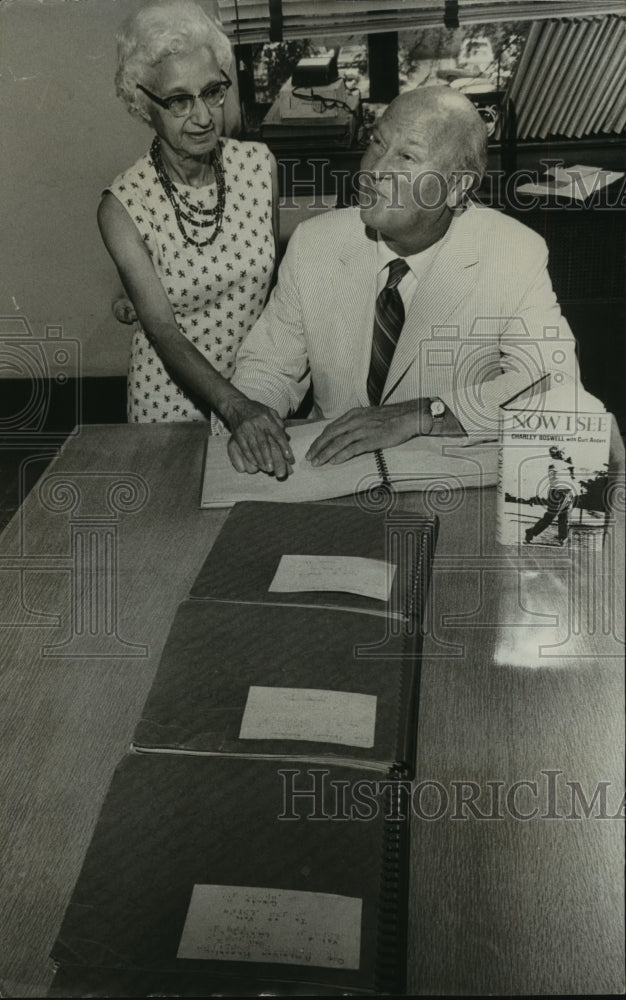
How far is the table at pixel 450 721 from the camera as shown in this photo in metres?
0.87

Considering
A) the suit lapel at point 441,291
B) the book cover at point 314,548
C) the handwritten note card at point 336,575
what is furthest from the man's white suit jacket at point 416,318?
the handwritten note card at point 336,575

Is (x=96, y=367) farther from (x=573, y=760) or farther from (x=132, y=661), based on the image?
(x=573, y=760)

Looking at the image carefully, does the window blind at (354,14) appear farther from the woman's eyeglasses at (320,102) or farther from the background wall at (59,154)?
the woman's eyeglasses at (320,102)

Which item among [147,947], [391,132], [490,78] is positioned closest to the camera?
[147,947]

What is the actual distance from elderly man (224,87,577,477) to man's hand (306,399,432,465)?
0.01 m

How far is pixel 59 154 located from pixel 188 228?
0.60 metres

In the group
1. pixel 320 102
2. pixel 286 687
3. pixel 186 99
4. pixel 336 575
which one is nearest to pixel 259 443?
pixel 336 575

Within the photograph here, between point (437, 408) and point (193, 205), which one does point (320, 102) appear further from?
point (437, 408)

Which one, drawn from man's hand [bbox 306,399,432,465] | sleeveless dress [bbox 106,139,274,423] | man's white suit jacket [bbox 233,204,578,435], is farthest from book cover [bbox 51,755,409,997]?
sleeveless dress [bbox 106,139,274,423]

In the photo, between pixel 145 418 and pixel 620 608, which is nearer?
pixel 620 608

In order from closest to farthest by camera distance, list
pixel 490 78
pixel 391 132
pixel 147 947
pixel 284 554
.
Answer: pixel 147 947 < pixel 284 554 < pixel 391 132 < pixel 490 78

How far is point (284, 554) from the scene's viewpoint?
1424 mm

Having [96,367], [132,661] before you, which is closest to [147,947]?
[132,661]

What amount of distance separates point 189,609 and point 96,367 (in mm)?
2262
